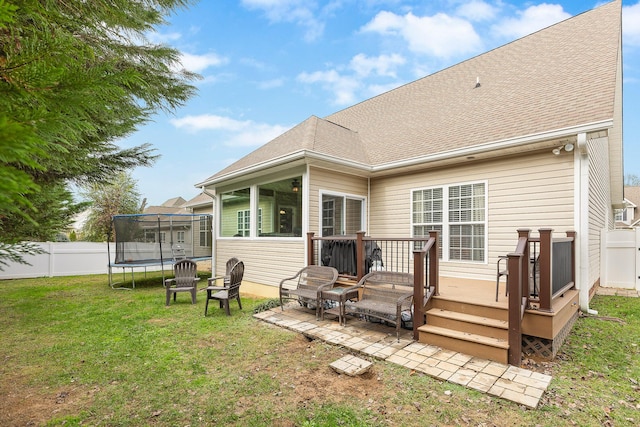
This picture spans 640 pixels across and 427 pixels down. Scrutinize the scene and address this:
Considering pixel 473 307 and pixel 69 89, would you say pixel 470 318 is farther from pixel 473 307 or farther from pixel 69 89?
pixel 69 89

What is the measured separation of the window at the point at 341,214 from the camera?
766 centimetres

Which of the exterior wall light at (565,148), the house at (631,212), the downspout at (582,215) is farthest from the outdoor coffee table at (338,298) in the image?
the house at (631,212)

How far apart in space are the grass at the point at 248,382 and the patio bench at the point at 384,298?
30.9 inches

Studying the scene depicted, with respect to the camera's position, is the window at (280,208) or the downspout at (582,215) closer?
the downspout at (582,215)

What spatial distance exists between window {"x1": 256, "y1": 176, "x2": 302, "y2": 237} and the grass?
281cm

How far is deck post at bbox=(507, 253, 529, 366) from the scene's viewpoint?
3.66 m

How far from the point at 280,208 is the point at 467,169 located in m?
4.52

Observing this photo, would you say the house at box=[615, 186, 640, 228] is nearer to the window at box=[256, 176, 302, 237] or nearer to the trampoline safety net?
the window at box=[256, 176, 302, 237]

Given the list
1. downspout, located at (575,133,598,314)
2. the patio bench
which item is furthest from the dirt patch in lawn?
downspout, located at (575,133,598,314)


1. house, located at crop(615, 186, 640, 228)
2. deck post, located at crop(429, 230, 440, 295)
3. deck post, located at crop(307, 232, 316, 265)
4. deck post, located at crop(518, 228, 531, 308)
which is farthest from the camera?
house, located at crop(615, 186, 640, 228)

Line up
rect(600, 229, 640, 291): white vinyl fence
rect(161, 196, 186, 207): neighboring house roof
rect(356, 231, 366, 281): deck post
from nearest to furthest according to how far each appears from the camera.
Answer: rect(356, 231, 366, 281): deck post < rect(600, 229, 640, 291): white vinyl fence < rect(161, 196, 186, 207): neighboring house roof

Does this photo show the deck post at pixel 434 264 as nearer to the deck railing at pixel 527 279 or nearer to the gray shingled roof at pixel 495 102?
the deck railing at pixel 527 279

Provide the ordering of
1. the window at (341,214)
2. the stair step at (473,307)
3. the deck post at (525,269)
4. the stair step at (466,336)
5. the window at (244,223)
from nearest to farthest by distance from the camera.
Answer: the stair step at (466,336) < the deck post at (525,269) < the stair step at (473,307) < the window at (341,214) < the window at (244,223)

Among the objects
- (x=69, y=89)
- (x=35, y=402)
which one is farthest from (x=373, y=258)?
(x=69, y=89)
